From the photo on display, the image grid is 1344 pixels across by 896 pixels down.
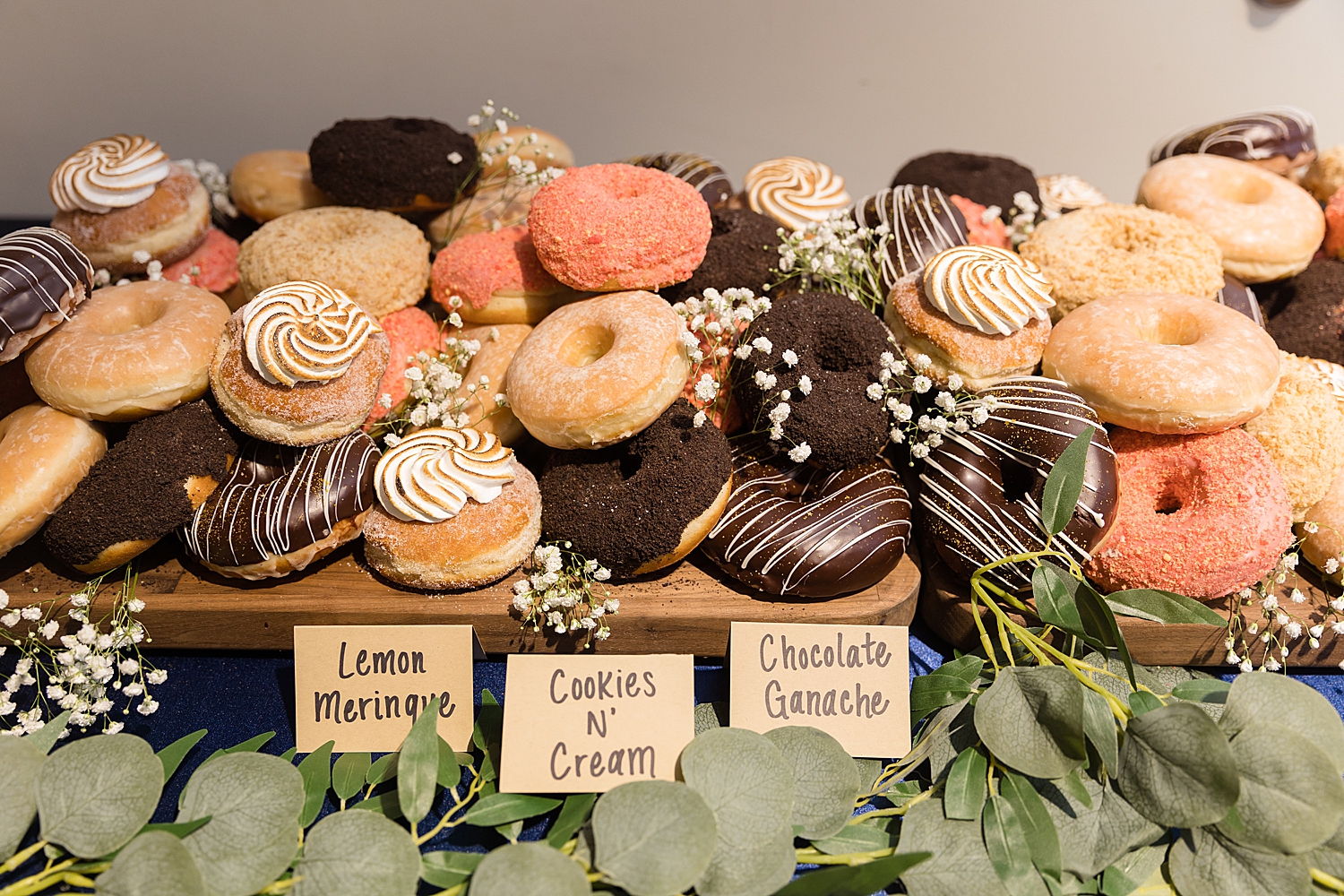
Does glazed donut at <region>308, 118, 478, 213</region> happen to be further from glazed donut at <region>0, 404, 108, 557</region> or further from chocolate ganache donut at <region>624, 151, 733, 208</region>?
glazed donut at <region>0, 404, 108, 557</region>

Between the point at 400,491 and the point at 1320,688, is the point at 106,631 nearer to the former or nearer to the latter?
the point at 400,491

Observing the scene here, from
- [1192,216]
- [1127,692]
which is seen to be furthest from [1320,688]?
[1192,216]

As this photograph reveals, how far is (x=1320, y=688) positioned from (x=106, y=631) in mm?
2945

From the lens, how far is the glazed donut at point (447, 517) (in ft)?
5.75

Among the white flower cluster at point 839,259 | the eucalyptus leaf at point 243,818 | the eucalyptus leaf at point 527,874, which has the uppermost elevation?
the white flower cluster at point 839,259

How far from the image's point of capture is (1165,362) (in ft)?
5.84

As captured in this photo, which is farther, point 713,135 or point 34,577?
point 713,135

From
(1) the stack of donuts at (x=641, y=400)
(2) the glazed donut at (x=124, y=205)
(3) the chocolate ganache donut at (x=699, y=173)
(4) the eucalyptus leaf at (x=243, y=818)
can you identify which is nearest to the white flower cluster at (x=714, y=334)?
(1) the stack of donuts at (x=641, y=400)

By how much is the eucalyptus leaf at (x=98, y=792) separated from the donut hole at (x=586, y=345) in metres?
1.20

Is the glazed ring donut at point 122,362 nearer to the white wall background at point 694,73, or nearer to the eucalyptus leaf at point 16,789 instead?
the eucalyptus leaf at point 16,789

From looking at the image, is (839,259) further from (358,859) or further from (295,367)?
(358,859)

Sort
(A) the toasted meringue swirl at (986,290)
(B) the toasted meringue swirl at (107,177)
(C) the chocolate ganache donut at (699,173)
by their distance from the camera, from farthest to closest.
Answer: (C) the chocolate ganache donut at (699,173), (B) the toasted meringue swirl at (107,177), (A) the toasted meringue swirl at (986,290)

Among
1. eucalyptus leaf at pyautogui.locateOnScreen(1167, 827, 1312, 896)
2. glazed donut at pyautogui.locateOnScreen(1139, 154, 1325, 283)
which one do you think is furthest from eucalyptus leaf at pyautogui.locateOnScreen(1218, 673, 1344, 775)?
glazed donut at pyautogui.locateOnScreen(1139, 154, 1325, 283)

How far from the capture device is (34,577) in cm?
187
